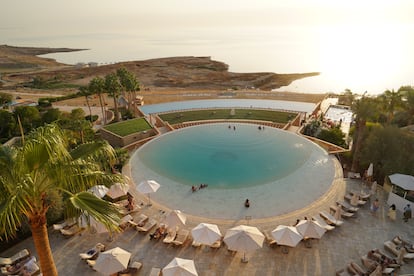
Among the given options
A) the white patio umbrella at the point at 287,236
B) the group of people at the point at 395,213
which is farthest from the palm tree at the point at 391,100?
the white patio umbrella at the point at 287,236

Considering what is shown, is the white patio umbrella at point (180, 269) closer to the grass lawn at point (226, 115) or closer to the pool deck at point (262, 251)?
the pool deck at point (262, 251)

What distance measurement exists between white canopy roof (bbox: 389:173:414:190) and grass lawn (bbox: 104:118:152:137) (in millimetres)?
25631

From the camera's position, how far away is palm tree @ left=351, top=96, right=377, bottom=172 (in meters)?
22.9

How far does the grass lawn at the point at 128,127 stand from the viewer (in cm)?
3378

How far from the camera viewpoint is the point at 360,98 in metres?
24.1

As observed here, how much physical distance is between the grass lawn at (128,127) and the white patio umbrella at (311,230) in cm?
2347

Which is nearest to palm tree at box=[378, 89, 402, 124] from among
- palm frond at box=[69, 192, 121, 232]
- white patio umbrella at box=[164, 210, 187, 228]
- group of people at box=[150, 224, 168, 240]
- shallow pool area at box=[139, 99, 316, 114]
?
shallow pool area at box=[139, 99, 316, 114]

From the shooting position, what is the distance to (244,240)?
553 inches

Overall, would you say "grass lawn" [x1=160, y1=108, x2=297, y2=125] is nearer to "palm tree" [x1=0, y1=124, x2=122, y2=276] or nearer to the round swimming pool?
the round swimming pool

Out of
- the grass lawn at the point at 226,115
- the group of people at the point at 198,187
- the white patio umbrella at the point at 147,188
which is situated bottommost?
the group of people at the point at 198,187

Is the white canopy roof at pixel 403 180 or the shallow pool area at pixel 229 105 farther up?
the shallow pool area at pixel 229 105

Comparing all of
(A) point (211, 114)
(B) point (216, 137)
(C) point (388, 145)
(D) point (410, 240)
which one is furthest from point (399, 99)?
(A) point (211, 114)

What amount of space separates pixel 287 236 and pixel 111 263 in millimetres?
8550

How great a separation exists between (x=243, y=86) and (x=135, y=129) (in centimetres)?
5641
